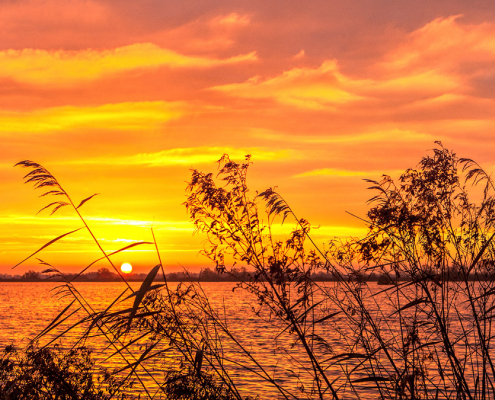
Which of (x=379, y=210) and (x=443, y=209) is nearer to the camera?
(x=379, y=210)

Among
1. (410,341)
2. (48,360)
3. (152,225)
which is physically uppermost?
(152,225)

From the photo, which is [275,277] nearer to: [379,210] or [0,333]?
[379,210]

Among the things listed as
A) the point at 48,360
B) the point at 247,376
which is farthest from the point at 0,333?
the point at 48,360

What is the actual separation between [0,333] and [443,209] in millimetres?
51568

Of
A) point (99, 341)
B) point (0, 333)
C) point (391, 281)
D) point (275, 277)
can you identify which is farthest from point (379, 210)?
point (0, 333)

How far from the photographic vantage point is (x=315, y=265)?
7031 millimetres

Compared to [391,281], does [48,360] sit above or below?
below

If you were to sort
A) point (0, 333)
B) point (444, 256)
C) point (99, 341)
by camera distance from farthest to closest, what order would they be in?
point (0, 333)
point (99, 341)
point (444, 256)

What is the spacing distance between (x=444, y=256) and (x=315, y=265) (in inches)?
66.2

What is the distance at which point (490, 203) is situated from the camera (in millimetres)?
6836

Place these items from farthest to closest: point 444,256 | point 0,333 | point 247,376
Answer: point 0,333, point 247,376, point 444,256

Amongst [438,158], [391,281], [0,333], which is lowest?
[0,333]

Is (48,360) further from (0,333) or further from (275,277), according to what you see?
(0,333)

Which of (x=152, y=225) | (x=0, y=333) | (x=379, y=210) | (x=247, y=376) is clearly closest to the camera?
(x=152, y=225)
